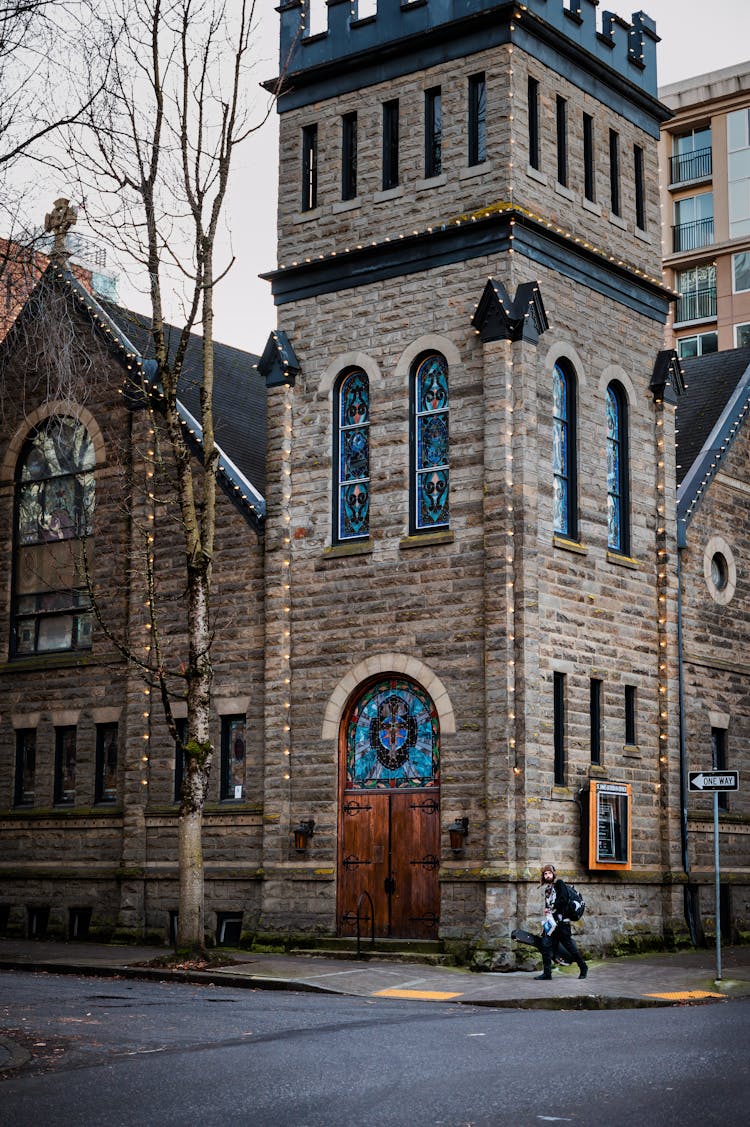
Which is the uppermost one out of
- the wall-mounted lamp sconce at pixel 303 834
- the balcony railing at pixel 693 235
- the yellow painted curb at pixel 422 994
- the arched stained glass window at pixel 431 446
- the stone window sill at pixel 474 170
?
the balcony railing at pixel 693 235

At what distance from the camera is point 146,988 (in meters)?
19.5

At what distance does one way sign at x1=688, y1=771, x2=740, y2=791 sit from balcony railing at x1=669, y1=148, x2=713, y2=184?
150ft

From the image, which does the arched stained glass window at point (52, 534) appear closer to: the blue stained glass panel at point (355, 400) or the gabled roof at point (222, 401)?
the gabled roof at point (222, 401)

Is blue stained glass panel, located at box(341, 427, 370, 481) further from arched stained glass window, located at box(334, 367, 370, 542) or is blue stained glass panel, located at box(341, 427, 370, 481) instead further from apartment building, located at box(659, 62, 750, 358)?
apartment building, located at box(659, 62, 750, 358)

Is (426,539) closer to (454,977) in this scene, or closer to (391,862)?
(391,862)

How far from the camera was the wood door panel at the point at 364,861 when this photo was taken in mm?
24234

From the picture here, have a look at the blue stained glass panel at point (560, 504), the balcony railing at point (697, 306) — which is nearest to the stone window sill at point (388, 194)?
the blue stained glass panel at point (560, 504)

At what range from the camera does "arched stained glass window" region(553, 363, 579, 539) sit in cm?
2506

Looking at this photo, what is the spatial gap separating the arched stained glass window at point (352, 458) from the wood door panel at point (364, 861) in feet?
14.1

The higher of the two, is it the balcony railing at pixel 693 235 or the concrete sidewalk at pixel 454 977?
the balcony railing at pixel 693 235

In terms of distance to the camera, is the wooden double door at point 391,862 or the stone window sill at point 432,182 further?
the stone window sill at point 432,182

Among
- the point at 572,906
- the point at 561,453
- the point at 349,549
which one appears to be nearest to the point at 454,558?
Answer: the point at 349,549

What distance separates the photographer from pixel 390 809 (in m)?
→ 24.5

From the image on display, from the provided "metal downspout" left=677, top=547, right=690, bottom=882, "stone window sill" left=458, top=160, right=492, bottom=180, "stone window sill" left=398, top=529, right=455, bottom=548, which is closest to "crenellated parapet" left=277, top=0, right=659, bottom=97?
"stone window sill" left=458, top=160, right=492, bottom=180
